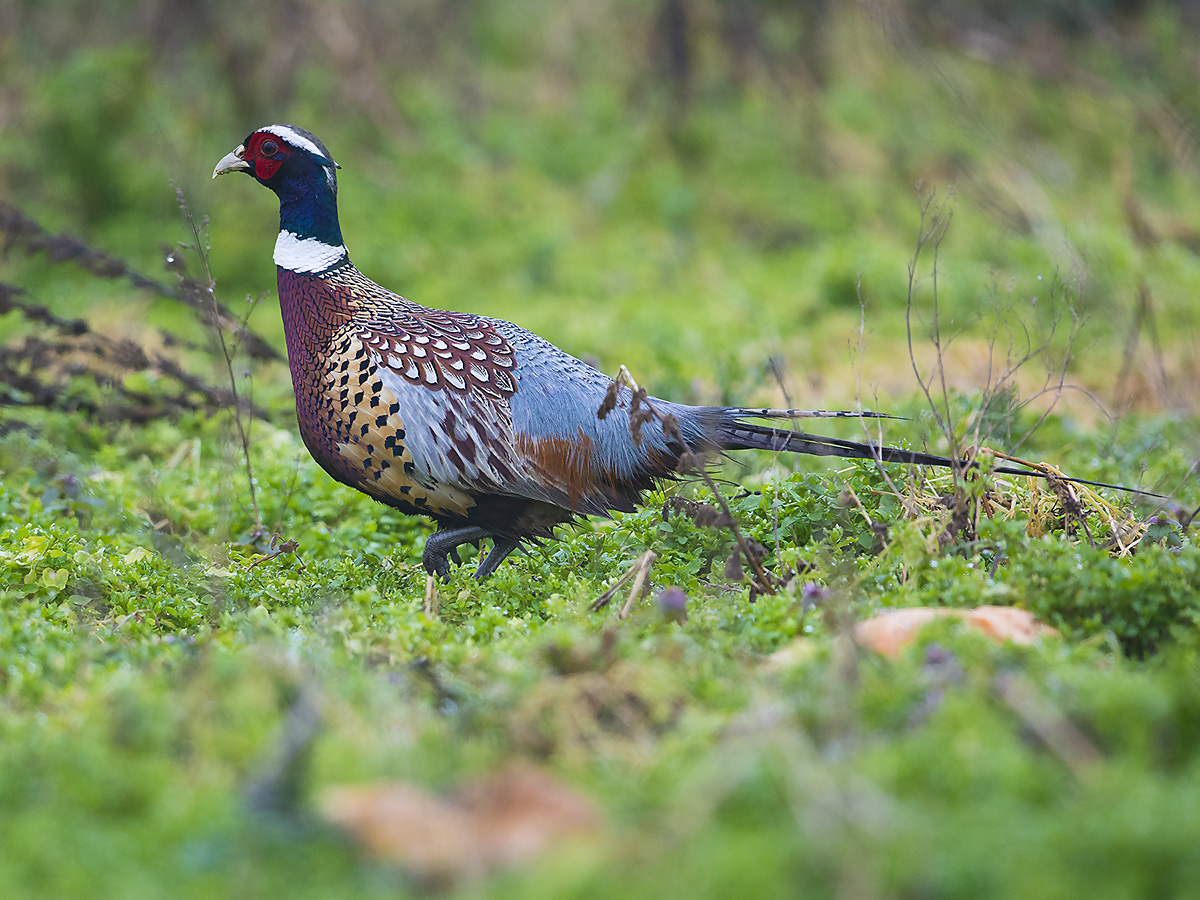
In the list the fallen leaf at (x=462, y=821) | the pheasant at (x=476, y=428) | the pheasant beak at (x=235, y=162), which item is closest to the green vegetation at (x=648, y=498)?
the fallen leaf at (x=462, y=821)

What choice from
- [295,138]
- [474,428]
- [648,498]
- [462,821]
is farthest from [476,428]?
[462,821]

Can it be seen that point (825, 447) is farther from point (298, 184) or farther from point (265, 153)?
point (265, 153)

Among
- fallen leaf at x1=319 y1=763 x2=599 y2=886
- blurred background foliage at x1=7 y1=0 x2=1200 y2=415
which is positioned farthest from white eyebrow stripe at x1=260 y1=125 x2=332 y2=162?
fallen leaf at x1=319 y1=763 x2=599 y2=886

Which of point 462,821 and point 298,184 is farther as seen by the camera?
point 298,184

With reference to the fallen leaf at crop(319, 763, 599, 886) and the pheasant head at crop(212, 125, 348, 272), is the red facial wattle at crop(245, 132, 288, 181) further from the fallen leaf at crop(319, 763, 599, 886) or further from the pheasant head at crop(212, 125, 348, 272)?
the fallen leaf at crop(319, 763, 599, 886)

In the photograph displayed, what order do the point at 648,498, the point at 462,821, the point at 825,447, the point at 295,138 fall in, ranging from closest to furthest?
1. the point at 462,821
2. the point at 825,447
3. the point at 648,498
4. the point at 295,138

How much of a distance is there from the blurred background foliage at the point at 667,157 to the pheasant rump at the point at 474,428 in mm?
2282

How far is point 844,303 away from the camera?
31.2 feet

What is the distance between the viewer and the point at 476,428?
4590mm

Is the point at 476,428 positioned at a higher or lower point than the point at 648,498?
higher

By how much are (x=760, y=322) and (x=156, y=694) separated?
21.9 ft

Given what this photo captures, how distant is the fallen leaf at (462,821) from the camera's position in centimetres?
230

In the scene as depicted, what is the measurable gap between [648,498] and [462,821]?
2.44 m

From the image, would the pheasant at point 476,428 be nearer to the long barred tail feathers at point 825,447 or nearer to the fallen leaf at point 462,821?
the long barred tail feathers at point 825,447
